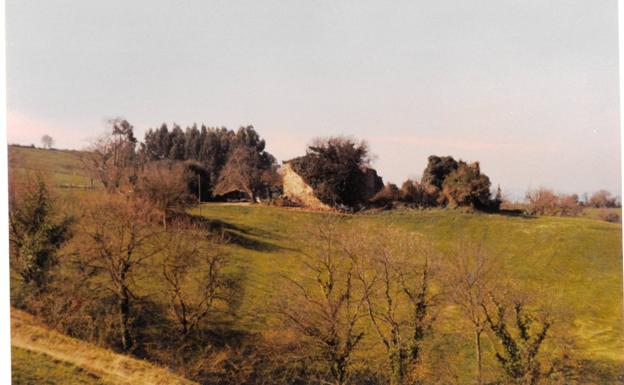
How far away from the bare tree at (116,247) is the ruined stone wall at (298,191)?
1905 centimetres

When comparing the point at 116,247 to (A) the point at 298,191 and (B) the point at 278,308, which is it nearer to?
(B) the point at 278,308

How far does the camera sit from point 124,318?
64.4 ft

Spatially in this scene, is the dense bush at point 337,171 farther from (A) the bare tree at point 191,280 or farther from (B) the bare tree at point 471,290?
(B) the bare tree at point 471,290

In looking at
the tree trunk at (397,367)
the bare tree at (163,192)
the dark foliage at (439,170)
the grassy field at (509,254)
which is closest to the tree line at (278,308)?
the tree trunk at (397,367)

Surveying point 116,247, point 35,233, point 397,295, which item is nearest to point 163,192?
point 35,233

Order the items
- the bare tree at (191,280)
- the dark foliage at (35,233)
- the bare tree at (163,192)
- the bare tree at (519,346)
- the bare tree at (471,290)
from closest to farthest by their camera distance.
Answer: the bare tree at (519,346) < the bare tree at (471,290) < the bare tree at (191,280) < the dark foliage at (35,233) < the bare tree at (163,192)

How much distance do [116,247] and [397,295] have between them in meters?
13.7

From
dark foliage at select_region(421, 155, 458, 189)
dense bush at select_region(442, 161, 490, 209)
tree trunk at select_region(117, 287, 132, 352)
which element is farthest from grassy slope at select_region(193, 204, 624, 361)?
tree trunk at select_region(117, 287, 132, 352)

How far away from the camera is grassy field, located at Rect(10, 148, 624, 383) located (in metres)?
21.2

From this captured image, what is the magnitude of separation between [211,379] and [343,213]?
826 inches

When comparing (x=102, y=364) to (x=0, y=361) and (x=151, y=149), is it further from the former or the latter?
(x=151, y=149)

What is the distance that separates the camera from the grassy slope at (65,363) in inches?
527

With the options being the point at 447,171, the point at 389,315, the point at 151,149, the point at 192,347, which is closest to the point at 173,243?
the point at 192,347

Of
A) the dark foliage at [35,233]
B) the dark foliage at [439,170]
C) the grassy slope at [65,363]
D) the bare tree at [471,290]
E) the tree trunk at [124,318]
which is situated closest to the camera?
the grassy slope at [65,363]
